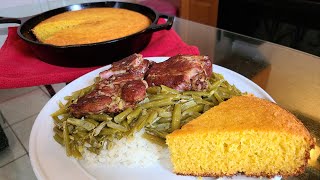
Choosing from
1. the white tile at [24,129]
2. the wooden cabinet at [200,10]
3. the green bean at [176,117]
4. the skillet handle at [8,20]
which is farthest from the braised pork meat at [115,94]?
the wooden cabinet at [200,10]

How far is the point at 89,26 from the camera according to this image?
1.34 meters

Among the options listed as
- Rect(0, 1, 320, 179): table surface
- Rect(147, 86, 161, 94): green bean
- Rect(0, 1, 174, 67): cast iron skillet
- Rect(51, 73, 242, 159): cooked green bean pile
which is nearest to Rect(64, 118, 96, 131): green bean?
→ Rect(51, 73, 242, 159): cooked green bean pile

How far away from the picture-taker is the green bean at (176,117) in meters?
0.83

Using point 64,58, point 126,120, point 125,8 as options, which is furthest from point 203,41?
point 126,120

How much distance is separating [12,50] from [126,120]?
2.65 feet

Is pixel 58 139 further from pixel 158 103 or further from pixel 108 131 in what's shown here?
pixel 158 103

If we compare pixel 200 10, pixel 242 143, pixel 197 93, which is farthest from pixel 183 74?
pixel 200 10

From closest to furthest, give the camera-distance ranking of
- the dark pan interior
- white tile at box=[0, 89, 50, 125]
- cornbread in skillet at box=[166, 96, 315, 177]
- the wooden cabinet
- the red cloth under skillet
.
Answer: cornbread in skillet at box=[166, 96, 315, 177] → white tile at box=[0, 89, 50, 125] → the red cloth under skillet → the dark pan interior → the wooden cabinet

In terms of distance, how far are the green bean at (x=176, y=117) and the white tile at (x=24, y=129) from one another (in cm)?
48

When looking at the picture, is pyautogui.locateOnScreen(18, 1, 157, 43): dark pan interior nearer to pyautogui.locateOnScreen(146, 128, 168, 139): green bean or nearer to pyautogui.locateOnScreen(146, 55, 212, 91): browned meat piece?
pyautogui.locateOnScreen(146, 55, 212, 91): browned meat piece

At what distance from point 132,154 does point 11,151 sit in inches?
15.3

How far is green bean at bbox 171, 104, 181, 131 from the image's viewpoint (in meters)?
0.83

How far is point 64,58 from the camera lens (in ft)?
3.74

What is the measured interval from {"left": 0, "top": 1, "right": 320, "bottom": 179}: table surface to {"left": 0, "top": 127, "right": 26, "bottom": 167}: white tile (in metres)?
0.90
